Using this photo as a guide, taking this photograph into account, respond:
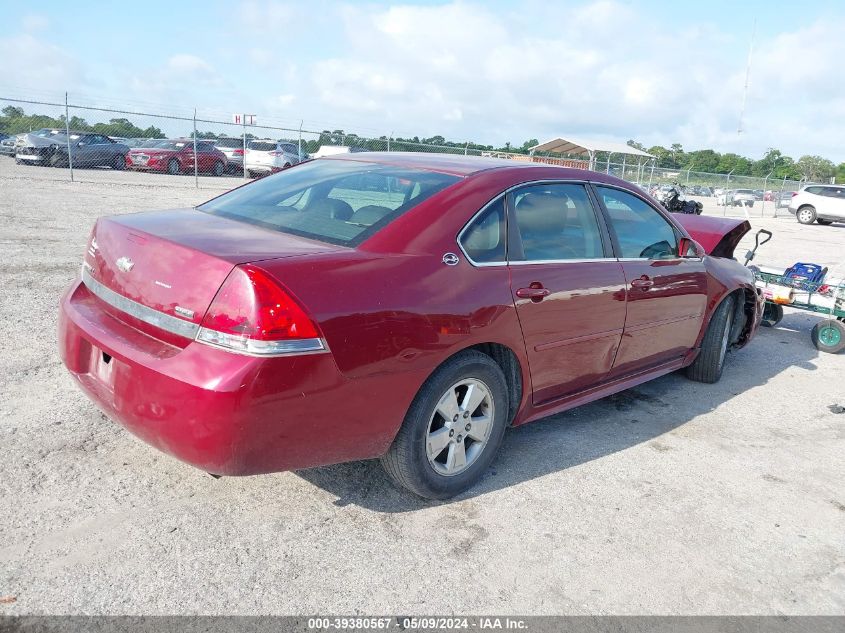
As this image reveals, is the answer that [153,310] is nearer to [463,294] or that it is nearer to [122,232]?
[122,232]

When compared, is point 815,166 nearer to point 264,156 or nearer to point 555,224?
point 264,156

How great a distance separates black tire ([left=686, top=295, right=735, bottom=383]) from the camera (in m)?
5.23

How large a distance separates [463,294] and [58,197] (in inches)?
507

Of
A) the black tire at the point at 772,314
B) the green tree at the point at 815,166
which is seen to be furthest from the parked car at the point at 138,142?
the green tree at the point at 815,166

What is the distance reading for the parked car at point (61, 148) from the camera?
21328 millimetres

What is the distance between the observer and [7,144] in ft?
83.3

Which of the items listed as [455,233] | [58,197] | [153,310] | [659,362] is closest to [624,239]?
[659,362]

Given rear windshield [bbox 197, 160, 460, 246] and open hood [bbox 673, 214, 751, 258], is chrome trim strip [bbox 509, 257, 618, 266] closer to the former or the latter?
rear windshield [bbox 197, 160, 460, 246]

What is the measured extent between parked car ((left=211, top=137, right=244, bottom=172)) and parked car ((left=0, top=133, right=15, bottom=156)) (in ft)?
22.8

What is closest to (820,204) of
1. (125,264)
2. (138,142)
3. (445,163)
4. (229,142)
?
(229,142)

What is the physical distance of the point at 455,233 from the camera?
3213mm

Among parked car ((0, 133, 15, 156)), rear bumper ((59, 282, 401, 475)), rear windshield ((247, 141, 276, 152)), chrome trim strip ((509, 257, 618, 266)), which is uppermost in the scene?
rear windshield ((247, 141, 276, 152))

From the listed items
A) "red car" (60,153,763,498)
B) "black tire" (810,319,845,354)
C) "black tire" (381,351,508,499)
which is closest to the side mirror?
"red car" (60,153,763,498)

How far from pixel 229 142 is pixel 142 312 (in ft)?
74.6
